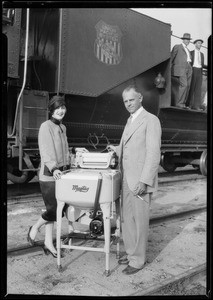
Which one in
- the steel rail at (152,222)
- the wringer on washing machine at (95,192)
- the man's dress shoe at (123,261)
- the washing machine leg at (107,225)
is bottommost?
the man's dress shoe at (123,261)

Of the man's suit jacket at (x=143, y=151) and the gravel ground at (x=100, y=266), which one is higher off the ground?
the man's suit jacket at (x=143, y=151)

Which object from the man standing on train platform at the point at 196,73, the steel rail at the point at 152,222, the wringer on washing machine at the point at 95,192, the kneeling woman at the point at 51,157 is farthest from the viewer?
the man standing on train platform at the point at 196,73

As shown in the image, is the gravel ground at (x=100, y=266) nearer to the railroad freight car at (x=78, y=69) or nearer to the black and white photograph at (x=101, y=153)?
the black and white photograph at (x=101, y=153)

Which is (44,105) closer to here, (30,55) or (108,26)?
(30,55)

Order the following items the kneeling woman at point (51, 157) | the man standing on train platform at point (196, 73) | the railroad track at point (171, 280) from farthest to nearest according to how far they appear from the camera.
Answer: the man standing on train platform at point (196, 73), the kneeling woman at point (51, 157), the railroad track at point (171, 280)

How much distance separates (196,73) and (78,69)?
166 inches

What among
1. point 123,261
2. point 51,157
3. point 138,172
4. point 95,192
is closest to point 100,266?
point 123,261

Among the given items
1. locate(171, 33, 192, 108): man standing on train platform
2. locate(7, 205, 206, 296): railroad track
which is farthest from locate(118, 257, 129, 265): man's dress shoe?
locate(171, 33, 192, 108): man standing on train platform

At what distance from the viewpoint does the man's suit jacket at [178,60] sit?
848 centimetres

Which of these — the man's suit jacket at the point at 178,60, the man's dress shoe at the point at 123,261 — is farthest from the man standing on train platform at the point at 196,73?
the man's dress shoe at the point at 123,261

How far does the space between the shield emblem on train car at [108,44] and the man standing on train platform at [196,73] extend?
310 cm

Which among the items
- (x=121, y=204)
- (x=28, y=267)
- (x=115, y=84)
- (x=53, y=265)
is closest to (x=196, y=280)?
(x=121, y=204)

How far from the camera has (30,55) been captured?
635 centimetres

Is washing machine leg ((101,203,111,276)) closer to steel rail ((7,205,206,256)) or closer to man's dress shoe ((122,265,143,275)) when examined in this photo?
man's dress shoe ((122,265,143,275))
